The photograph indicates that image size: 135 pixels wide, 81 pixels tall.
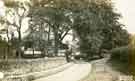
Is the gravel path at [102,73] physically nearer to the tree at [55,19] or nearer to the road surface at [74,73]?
the road surface at [74,73]

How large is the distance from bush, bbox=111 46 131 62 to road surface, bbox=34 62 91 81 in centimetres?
24

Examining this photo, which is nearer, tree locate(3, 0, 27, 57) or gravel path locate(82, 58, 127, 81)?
tree locate(3, 0, 27, 57)

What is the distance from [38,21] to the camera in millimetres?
1883

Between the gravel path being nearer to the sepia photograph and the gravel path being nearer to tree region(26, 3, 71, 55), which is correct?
the sepia photograph

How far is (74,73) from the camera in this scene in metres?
1.93

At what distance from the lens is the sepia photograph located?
1.83m

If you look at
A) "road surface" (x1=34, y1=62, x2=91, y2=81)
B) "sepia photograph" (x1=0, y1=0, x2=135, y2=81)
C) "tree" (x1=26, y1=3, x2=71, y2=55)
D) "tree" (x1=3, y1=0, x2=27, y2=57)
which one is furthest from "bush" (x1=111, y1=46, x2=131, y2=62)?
"tree" (x1=3, y1=0, x2=27, y2=57)

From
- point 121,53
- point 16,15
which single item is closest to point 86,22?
point 121,53

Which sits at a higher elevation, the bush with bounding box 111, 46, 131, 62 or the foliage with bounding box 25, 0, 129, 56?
the foliage with bounding box 25, 0, 129, 56

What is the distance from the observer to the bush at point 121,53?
6.24ft

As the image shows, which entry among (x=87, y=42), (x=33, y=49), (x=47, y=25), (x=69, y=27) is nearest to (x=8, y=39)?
(x=33, y=49)

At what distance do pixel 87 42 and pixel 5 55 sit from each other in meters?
0.72

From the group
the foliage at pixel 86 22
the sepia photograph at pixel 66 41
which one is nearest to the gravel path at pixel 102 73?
the sepia photograph at pixel 66 41

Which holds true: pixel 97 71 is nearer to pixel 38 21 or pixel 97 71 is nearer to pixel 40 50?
pixel 40 50
